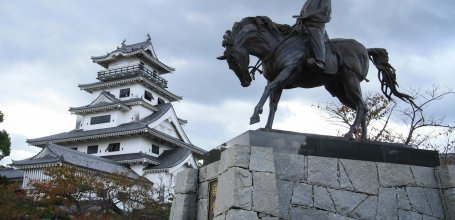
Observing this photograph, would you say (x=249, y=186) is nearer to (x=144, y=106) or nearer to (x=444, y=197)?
(x=444, y=197)

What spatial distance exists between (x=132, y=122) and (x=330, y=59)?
31.8 metres

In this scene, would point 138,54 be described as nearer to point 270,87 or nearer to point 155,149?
point 155,149

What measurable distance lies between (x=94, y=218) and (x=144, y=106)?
22039mm

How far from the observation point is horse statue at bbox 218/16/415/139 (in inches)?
241

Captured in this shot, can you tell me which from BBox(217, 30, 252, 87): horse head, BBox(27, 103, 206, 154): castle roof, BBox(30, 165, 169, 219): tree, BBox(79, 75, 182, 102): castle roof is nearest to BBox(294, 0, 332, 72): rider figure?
BBox(217, 30, 252, 87): horse head

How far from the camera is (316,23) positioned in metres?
6.34

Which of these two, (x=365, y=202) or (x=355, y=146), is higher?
(x=355, y=146)

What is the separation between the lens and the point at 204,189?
6184 mm

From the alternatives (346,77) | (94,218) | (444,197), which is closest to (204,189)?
(346,77)

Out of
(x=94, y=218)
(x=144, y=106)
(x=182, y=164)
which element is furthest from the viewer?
(x=144, y=106)

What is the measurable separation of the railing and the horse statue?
33686 mm

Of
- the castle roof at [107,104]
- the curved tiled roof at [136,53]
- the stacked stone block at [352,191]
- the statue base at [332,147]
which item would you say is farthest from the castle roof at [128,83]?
the stacked stone block at [352,191]

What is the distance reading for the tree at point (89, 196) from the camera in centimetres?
1827

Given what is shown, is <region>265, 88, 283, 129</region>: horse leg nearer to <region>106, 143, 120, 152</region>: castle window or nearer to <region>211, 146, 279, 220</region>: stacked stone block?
<region>211, 146, 279, 220</region>: stacked stone block
